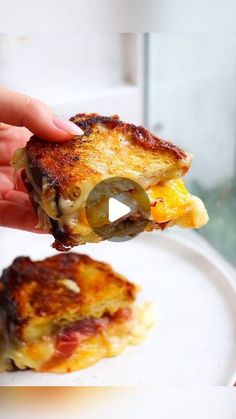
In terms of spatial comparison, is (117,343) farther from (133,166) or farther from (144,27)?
(144,27)

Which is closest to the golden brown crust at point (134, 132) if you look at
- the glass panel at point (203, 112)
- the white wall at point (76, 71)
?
the white wall at point (76, 71)

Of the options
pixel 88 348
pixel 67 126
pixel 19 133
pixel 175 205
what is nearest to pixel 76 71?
pixel 19 133

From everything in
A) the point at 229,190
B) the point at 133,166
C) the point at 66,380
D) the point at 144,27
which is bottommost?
the point at 66,380

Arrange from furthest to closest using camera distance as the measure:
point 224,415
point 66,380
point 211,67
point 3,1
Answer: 1. point 211,67
2. point 66,380
3. point 224,415
4. point 3,1

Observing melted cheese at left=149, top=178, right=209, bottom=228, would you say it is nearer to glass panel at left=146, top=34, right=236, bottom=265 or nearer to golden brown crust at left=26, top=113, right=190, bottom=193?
golden brown crust at left=26, top=113, right=190, bottom=193

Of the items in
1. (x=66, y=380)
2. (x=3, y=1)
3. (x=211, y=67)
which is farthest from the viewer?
(x=211, y=67)

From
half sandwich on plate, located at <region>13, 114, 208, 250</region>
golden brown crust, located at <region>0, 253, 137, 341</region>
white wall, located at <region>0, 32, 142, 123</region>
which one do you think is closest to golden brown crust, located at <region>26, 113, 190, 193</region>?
half sandwich on plate, located at <region>13, 114, 208, 250</region>

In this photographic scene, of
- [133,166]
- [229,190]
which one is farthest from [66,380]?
[229,190]
